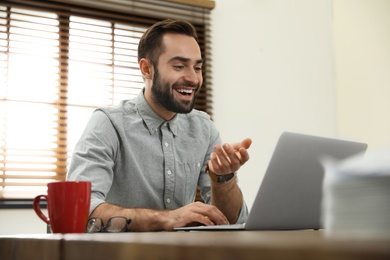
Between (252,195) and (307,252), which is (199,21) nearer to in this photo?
(252,195)

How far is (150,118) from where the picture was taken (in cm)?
190

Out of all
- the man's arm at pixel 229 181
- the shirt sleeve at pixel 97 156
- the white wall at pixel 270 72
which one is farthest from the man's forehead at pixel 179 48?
the white wall at pixel 270 72

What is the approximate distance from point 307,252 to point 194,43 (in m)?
1.87

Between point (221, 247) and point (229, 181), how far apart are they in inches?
51.7

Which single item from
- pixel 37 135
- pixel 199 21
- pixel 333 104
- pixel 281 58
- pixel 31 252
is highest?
pixel 199 21

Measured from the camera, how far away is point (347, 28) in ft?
11.3

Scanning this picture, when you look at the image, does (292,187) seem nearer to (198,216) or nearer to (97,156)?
(198,216)

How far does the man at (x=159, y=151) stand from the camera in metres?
1.49

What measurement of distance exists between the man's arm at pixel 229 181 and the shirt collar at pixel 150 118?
13.9 inches

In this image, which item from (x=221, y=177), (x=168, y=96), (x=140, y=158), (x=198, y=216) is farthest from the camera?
(x=168, y=96)

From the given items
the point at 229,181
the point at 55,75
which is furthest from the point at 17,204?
the point at 229,181

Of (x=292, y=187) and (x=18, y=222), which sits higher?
(x=292, y=187)

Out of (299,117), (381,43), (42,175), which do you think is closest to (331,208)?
(42,175)

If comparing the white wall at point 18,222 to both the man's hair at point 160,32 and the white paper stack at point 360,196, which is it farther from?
the white paper stack at point 360,196
